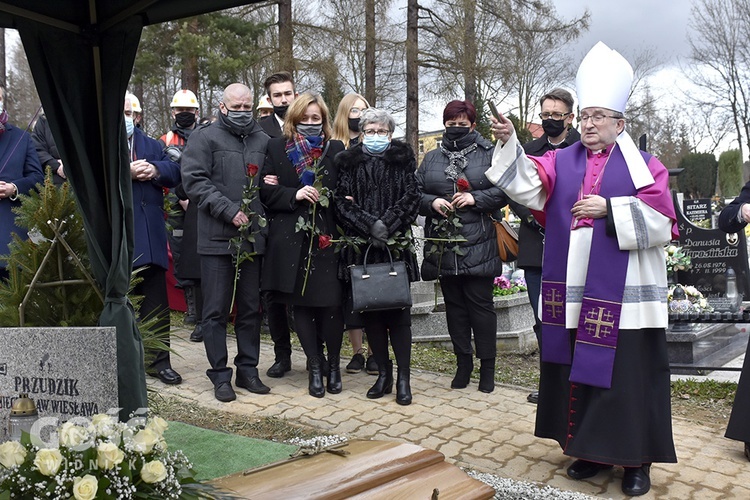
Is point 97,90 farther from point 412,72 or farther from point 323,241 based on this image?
point 412,72

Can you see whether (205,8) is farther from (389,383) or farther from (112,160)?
(389,383)

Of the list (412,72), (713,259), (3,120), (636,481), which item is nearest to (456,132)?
(636,481)

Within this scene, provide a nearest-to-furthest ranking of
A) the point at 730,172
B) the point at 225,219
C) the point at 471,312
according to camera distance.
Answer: the point at 225,219, the point at 471,312, the point at 730,172

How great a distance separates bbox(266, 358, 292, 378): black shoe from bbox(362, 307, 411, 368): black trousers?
1013 mm

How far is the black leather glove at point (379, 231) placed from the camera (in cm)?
541

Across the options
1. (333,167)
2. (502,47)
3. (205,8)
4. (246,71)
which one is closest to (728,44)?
(502,47)

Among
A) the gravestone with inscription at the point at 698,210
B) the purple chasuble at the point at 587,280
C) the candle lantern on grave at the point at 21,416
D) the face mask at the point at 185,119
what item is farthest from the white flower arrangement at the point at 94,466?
the gravestone with inscription at the point at 698,210

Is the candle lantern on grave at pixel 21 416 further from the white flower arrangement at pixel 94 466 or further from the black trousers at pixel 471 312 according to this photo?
the black trousers at pixel 471 312

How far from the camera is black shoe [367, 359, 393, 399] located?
5.75 metres

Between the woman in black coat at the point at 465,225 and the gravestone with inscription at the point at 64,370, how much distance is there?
3044 mm

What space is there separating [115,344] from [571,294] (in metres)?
2.40

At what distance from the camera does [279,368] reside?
6336mm

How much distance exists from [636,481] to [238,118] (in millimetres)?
3696

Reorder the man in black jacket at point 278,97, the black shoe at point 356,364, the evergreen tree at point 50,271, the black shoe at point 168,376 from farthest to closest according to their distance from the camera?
the man in black jacket at point 278,97
the black shoe at point 356,364
the black shoe at point 168,376
the evergreen tree at point 50,271
